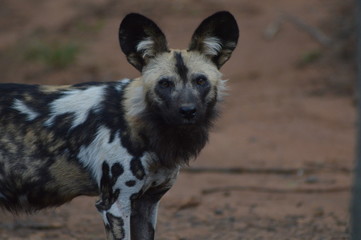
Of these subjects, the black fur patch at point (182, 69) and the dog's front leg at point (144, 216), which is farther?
the dog's front leg at point (144, 216)

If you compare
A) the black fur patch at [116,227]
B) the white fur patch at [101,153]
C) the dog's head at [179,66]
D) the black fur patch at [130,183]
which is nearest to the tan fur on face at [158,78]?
the dog's head at [179,66]

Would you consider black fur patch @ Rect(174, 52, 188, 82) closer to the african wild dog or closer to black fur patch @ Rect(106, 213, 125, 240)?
the african wild dog

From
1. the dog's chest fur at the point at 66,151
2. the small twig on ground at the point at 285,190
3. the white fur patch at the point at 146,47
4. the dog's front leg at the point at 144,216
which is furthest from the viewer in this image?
the small twig on ground at the point at 285,190

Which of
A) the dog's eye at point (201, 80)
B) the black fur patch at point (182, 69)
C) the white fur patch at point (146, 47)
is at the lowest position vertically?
the dog's eye at point (201, 80)

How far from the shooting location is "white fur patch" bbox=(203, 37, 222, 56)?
3627 millimetres

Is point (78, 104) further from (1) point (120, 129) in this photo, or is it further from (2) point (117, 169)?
(2) point (117, 169)

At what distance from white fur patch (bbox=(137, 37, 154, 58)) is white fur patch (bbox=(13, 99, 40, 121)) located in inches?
24.0

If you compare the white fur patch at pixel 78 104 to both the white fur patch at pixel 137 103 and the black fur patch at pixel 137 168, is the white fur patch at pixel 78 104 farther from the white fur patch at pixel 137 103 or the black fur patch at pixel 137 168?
the black fur patch at pixel 137 168

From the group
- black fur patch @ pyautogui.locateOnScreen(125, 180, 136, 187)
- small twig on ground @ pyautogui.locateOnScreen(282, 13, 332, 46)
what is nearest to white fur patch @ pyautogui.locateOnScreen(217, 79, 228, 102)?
black fur patch @ pyautogui.locateOnScreen(125, 180, 136, 187)

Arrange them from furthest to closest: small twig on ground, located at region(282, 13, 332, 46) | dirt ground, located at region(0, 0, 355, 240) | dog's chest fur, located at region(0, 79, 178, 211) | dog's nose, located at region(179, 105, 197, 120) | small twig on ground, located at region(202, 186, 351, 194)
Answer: small twig on ground, located at region(282, 13, 332, 46) → small twig on ground, located at region(202, 186, 351, 194) → dirt ground, located at region(0, 0, 355, 240) → dog's chest fur, located at region(0, 79, 178, 211) → dog's nose, located at region(179, 105, 197, 120)

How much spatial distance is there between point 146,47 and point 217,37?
1.21 ft

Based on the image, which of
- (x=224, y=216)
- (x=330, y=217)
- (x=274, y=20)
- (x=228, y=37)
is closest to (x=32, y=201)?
(x=228, y=37)

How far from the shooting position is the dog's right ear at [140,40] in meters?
3.54

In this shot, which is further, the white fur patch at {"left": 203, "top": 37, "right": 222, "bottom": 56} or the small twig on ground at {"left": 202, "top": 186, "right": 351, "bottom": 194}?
the small twig on ground at {"left": 202, "top": 186, "right": 351, "bottom": 194}
